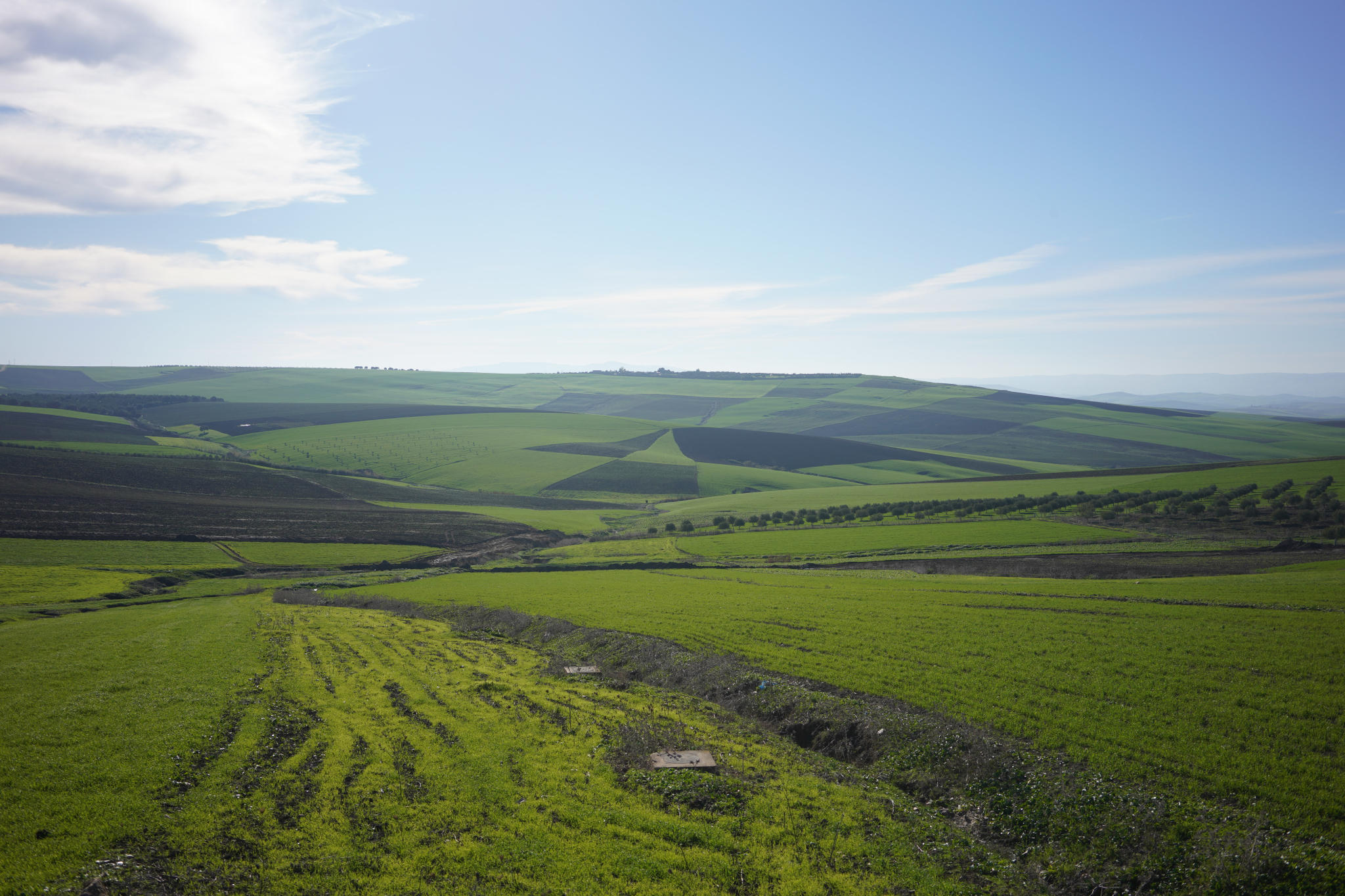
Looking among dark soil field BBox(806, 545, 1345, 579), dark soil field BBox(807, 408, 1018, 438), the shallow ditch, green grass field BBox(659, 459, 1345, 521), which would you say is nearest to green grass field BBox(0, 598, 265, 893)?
the shallow ditch

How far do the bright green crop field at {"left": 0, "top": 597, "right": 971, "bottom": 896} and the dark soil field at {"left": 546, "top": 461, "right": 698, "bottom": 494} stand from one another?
89113mm

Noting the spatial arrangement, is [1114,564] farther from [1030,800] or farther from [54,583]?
[54,583]

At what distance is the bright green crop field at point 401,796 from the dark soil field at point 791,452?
119 m

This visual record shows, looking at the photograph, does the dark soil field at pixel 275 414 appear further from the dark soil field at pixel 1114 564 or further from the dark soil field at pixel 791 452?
the dark soil field at pixel 1114 564

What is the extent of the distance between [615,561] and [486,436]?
98.7m

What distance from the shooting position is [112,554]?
55844 millimetres

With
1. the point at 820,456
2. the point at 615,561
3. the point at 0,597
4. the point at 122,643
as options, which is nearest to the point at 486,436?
the point at 820,456

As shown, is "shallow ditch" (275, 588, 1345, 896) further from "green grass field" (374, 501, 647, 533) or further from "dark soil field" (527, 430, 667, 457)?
"dark soil field" (527, 430, 667, 457)

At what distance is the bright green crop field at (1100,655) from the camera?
1556 cm

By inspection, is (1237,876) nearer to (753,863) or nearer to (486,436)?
(753,863)

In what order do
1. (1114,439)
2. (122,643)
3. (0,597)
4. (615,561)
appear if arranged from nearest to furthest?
(122,643) < (0,597) < (615,561) < (1114,439)

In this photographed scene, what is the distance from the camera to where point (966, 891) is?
12656mm

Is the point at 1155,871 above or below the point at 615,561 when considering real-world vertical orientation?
above

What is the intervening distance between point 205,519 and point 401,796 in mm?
71625
